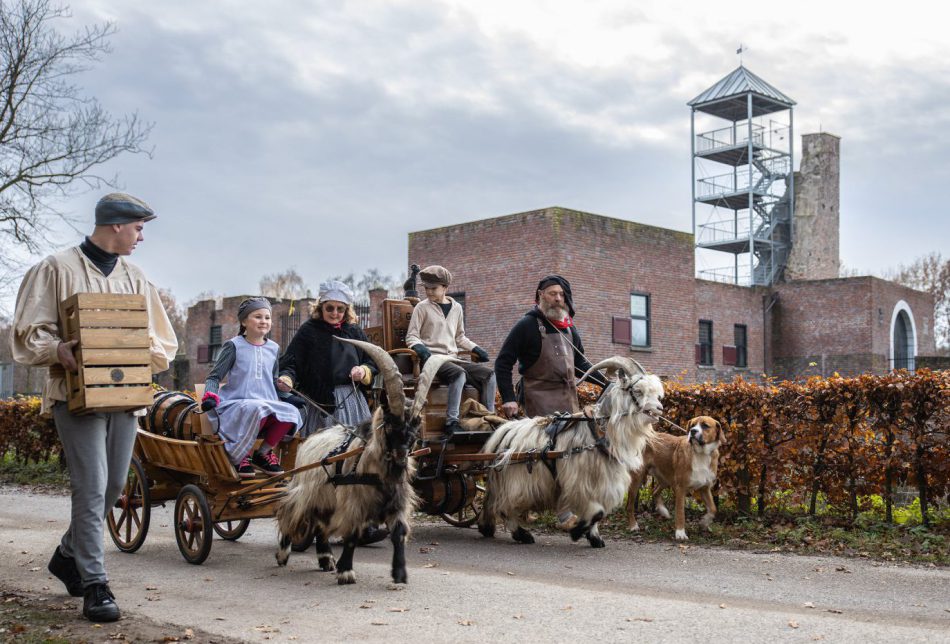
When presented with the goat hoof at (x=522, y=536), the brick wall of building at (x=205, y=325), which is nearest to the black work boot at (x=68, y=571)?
the goat hoof at (x=522, y=536)

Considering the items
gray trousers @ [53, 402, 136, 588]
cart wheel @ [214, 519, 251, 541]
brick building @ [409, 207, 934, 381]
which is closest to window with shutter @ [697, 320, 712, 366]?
brick building @ [409, 207, 934, 381]

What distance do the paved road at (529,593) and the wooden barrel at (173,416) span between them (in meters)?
1.14

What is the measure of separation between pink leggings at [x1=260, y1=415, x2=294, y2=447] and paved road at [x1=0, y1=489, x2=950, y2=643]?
1.07 m

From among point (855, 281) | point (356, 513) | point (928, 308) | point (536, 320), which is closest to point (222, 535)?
point (356, 513)

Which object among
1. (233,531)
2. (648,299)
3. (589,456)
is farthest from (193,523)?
(648,299)

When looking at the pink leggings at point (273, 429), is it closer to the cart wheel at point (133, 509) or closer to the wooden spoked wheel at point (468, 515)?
the cart wheel at point (133, 509)

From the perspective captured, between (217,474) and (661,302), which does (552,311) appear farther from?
(661,302)

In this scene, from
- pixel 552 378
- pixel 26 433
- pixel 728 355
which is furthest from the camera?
pixel 728 355

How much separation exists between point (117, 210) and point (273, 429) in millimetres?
2703

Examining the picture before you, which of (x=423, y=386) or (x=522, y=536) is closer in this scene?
(x=423, y=386)

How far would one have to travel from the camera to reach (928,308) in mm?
48688

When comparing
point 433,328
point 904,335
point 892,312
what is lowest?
point 433,328

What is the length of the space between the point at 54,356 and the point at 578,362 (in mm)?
5632

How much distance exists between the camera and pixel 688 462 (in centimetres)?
995
